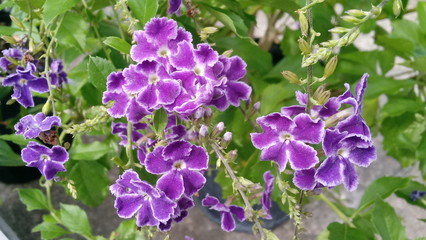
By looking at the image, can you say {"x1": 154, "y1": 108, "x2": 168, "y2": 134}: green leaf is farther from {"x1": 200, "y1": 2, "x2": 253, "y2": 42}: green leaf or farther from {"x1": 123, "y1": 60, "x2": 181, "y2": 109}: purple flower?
{"x1": 200, "y1": 2, "x2": 253, "y2": 42}: green leaf

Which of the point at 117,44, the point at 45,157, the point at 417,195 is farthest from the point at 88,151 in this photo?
the point at 417,195

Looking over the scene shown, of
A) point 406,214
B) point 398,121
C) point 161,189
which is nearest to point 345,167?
point 161,189

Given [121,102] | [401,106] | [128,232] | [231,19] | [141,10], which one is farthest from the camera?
[401,106]

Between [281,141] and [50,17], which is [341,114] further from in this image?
[50,17]

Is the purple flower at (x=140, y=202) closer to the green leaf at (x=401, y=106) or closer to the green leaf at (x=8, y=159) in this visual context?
the green leaf at (x=8, y=159)

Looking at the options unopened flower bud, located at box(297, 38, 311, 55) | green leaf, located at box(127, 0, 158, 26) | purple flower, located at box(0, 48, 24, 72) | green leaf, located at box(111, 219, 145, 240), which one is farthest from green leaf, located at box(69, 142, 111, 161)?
unopened flower bud, located at box(297, 38, 311, 55)

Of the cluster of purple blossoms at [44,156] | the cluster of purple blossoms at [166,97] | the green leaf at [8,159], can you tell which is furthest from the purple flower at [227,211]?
the green leaf at [8,159]

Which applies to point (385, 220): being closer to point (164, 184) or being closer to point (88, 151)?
point (164, 184)
